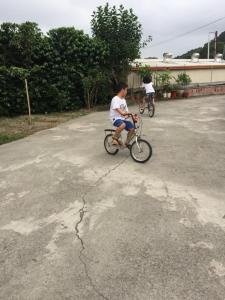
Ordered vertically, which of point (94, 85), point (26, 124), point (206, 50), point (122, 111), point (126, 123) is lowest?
point (26, 124)

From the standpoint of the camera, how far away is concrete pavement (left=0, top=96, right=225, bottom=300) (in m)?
3.62

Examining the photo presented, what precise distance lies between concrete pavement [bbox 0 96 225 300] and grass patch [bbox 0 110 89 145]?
7.16 feet

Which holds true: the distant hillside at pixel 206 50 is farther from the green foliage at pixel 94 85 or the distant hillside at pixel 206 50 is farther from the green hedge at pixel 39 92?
the green hedge at pixel 39 92

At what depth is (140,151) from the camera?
25.3 ft

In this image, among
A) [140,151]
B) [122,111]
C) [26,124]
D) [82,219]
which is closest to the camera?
[82,219]

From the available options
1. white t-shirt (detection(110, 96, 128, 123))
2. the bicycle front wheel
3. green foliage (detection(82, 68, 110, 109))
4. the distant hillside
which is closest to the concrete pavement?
the bicycle front wheel

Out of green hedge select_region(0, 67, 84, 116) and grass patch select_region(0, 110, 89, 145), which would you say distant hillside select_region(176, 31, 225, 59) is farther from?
grass patch select_region(0, 110, 89, 145)

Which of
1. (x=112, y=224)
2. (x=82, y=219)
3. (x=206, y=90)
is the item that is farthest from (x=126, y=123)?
(x=206, y=90)

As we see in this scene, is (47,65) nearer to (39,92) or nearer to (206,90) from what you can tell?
(39,92)

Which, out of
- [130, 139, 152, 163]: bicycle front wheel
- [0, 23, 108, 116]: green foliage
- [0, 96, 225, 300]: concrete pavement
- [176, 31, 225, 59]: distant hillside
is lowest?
[0, 96, 225, 300]: concrete pavement

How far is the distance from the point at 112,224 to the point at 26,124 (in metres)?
9.13

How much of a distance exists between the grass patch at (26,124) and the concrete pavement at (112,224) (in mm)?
2181

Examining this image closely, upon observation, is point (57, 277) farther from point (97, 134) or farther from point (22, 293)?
point (97, 134)

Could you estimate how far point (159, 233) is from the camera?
459 centimetres
